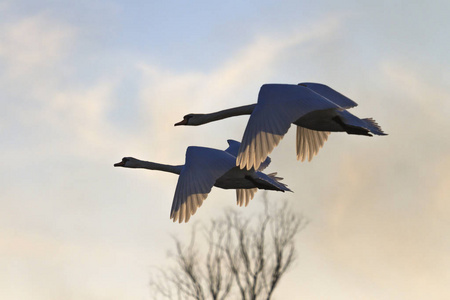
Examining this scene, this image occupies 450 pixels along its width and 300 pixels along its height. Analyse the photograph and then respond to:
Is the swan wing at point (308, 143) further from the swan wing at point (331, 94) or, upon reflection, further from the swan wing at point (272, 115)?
the swan wing at point (272, 115)

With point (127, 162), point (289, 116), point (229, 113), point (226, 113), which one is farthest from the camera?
point (127, 162)

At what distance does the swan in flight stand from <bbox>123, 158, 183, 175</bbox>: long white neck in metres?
1.80

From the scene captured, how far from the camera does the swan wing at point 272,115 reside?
17.1 m

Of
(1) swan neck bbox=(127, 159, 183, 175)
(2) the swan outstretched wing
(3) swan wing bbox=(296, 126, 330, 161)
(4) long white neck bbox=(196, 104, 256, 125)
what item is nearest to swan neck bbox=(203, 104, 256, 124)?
(4) long white neck bbox=(196, 104, 256, 125)

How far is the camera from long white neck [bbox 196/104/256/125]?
20234 millimetres

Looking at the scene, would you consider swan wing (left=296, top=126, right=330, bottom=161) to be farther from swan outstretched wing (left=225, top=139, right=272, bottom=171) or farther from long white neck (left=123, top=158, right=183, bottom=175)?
long white neck (left=123, top=158, right=183, bottom=175)

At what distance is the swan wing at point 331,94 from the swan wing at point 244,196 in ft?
9.85

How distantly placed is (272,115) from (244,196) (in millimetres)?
Answer: 4925

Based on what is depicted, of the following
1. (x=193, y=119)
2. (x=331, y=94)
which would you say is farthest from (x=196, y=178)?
(x=193, y=119)

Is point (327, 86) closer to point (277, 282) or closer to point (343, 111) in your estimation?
point (343, 111)

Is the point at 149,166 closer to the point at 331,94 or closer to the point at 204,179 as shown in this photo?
the point at 204,179

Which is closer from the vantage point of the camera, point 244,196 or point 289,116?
point 289,116

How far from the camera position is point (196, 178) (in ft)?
60.3

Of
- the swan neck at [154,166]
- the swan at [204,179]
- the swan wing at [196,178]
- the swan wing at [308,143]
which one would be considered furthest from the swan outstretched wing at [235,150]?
the swan wing at [196,178]
